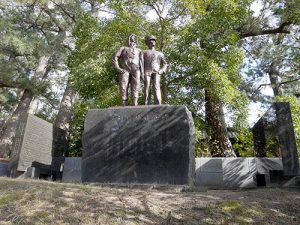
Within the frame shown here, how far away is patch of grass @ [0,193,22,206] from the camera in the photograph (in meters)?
4.01

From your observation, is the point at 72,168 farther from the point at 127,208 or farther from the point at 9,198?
the point at 127,208

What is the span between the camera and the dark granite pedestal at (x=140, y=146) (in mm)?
6168

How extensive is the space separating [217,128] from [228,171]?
128 inches

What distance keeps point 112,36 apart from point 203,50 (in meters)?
3.20

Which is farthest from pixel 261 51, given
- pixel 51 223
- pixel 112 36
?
pixel 51 223

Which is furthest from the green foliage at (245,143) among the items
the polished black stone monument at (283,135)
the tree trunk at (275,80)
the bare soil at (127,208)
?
the bare soil at (127,208)

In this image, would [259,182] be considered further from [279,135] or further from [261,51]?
[261,51]

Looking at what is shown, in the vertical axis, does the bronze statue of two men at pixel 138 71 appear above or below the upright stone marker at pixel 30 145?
above

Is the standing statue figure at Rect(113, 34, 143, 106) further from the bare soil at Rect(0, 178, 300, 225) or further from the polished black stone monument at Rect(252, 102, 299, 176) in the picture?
the polished black stone monument at Rect(252, 102, 299, 176)

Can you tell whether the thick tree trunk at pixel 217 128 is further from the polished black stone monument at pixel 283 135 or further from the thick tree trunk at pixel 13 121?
the thick tree trunk at pixel 13 121

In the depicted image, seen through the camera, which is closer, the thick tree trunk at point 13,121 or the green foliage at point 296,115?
the green foliage at point 296,115

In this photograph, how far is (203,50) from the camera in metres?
10.9

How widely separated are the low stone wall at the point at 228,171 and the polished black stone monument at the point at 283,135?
0.67 meters

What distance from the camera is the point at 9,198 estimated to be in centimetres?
411
